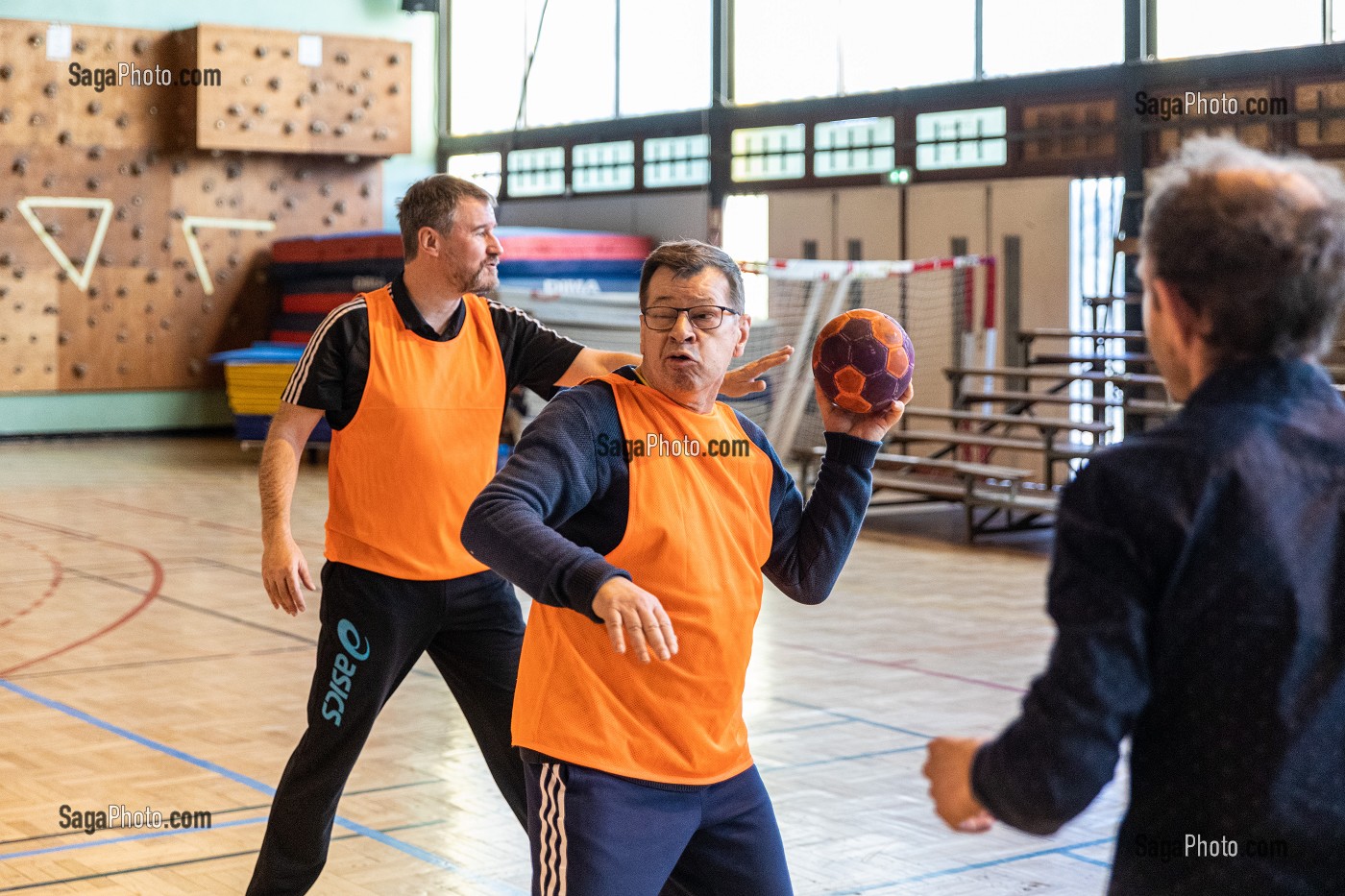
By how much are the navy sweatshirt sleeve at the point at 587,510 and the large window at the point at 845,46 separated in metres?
12.1

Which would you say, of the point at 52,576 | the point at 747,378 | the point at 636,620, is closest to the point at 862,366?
the point at 747,378

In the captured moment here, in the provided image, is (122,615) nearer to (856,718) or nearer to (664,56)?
(856,718)

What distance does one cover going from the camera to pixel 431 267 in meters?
3.71

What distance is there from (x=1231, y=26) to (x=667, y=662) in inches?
435

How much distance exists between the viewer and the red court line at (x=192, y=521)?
10.8m

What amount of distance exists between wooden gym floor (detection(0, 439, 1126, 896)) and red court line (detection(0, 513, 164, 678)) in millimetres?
25

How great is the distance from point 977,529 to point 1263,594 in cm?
976

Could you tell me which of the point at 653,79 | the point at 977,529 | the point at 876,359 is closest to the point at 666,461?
the point at 876,359

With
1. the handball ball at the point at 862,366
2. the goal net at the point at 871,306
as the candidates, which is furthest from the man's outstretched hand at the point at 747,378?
the goal net at the point at 871,306

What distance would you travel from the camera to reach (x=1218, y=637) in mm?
1525

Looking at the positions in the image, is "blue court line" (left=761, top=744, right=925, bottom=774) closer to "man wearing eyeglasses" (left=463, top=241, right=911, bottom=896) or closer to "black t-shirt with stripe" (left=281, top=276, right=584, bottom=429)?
"black t-shirt with stripe" (left=281, top=276, right=584, bottom=429)

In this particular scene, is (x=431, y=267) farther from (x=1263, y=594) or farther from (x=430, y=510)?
(x=1263, y=594)
